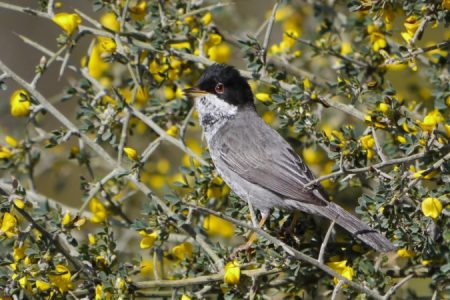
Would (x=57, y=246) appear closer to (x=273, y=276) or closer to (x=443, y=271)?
(x=273, y=276)

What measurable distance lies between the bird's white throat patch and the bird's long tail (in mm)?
1053

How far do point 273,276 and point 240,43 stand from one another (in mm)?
1181

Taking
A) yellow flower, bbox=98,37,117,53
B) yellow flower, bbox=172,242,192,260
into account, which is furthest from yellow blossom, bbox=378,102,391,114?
yellow flower, bbox=98,37,117,53

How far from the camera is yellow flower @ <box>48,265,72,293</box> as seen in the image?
3.13 meters

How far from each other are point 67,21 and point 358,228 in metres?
1.78

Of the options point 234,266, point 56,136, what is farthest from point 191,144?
point 234,266

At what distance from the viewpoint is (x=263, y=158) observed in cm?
423

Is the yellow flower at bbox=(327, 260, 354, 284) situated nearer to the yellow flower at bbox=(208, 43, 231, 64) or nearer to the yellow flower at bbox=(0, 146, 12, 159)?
the yellow flower at bbox=(208, 43, 231, 64)

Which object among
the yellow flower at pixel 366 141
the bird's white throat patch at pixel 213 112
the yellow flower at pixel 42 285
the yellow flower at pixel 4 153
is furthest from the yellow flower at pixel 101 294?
the bird's white throat patch at pixel 213 112

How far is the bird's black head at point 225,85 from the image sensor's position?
419 cm

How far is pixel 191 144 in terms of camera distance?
514cm

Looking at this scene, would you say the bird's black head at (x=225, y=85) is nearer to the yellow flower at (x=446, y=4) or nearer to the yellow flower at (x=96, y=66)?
the yellow flower at (x=96, y=66)

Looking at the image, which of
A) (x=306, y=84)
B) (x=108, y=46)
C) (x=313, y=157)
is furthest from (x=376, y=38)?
(x=108, y=46)

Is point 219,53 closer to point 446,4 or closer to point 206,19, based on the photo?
point 206,19
